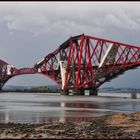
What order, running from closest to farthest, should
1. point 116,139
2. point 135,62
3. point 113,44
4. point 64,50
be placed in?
point 116,139 < point 135,62 < point 113,44 < point 64,50

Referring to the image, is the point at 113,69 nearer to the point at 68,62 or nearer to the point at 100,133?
the point at 68,62

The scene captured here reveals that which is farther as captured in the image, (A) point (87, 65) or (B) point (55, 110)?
(A) point (87, 65)

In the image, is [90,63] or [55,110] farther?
[90,63]

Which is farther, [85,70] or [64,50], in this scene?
[64,50]

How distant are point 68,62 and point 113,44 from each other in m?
23.4

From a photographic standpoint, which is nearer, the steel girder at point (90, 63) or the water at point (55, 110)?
the water at point (55, 110)

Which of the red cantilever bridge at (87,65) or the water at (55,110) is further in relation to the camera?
the red cantilever bridge at (87,65)

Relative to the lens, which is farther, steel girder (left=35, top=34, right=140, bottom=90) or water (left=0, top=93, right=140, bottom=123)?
steel girder (left=35, top=34, right=140, bottom=90)

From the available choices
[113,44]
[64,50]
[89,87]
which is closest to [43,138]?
[113,44]

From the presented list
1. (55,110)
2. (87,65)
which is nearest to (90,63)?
(87,65)

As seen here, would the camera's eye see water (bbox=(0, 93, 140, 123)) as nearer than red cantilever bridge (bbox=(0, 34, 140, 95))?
Yes

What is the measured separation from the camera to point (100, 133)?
28016 millimetres

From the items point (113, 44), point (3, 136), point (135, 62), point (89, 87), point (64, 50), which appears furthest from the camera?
point (64, 50)

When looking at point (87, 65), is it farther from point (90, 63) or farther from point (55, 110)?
point (55, 110)
